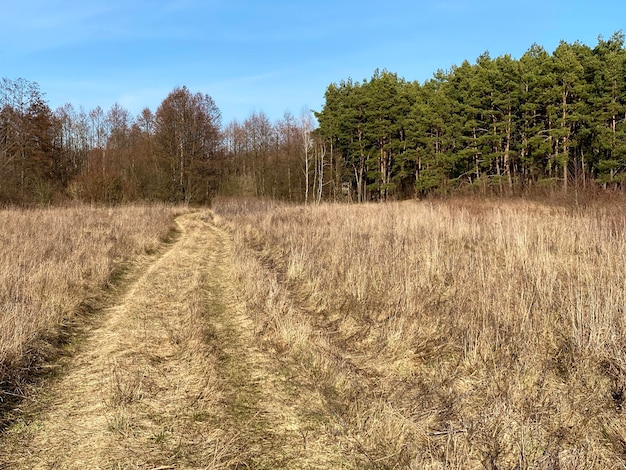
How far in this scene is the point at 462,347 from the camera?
11.8 feet

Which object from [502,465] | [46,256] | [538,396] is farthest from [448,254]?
[46,256]

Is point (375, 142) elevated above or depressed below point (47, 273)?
above

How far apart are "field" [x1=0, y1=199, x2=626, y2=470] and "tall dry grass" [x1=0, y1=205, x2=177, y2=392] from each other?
0.14 ft

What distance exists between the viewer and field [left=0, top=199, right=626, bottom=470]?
240 cm

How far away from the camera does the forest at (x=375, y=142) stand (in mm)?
27828

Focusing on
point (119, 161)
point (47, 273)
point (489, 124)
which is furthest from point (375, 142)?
point (47, 273)

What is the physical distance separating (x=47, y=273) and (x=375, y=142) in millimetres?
39810

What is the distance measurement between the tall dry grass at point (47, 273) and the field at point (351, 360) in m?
0.04

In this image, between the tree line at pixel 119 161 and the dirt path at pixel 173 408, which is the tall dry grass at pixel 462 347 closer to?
the dirt path at pixel 173 408

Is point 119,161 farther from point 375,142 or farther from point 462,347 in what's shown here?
point 462,347

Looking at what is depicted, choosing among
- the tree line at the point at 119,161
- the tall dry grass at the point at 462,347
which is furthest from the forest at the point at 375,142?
the tall dry grass at the point at 462,347

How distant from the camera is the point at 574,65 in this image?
2869 centimetres

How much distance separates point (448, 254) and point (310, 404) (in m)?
4.93

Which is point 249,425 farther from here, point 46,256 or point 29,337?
point 46,256
